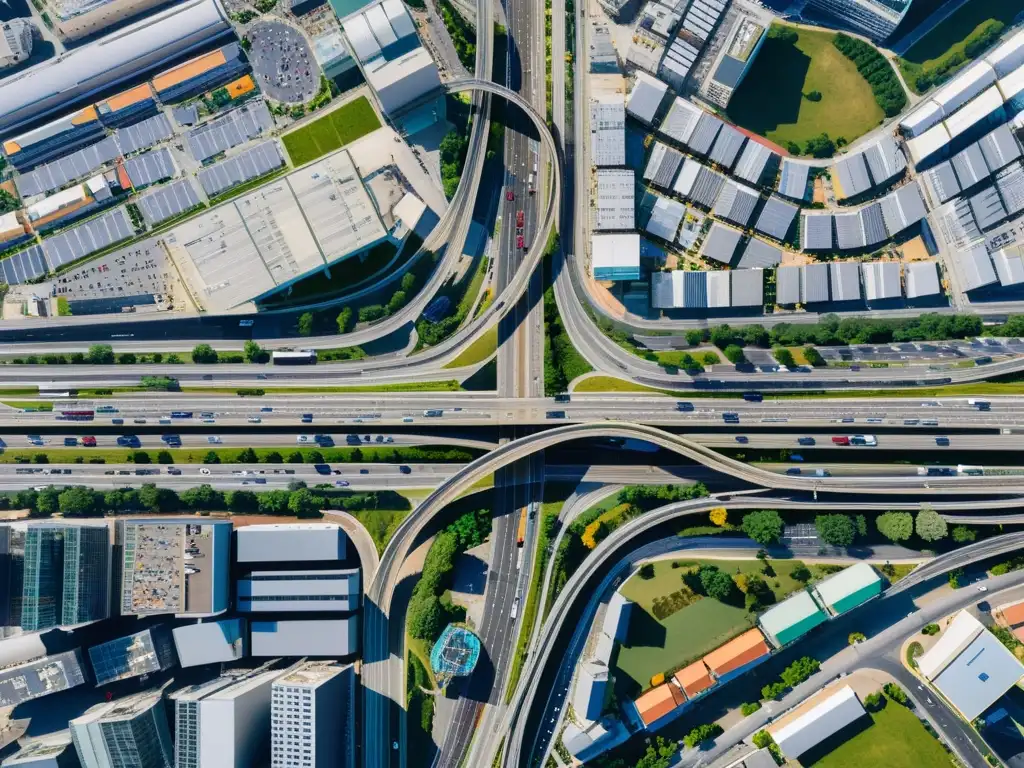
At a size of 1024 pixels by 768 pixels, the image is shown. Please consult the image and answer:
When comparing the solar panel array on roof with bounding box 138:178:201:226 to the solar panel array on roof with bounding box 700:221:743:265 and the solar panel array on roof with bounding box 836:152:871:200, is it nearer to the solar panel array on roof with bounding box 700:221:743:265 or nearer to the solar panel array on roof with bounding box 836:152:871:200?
the solar panel array on roof with bounding box 700:221:743:265

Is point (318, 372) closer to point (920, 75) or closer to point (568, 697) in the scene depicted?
point (568, 697)

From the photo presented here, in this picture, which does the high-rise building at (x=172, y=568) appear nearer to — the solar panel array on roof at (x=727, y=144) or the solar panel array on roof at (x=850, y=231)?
the solar panel array on roof at (x=727, y=144)

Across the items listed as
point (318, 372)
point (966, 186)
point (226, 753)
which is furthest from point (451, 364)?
point (966, 186)

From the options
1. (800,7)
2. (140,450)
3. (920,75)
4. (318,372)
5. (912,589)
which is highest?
(800,7)

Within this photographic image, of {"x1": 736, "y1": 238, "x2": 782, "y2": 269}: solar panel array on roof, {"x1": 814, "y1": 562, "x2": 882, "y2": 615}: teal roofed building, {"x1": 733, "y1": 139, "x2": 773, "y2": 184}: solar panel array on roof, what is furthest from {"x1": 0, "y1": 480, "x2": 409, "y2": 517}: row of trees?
{"x1": 733, "y1": 139, "x2": 773, "y2": 184}: solar panel array on roof

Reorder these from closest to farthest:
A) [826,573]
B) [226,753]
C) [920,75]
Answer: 1. [226,753]
2. [826,573]
3. [920,75]

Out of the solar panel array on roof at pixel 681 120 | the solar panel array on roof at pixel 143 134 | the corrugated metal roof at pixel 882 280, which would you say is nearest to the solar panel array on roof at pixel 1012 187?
the corrugated metal roof at pixel 882 280

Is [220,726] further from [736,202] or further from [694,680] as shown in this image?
[736,202]

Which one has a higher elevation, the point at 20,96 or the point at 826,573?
the point at 20,96
